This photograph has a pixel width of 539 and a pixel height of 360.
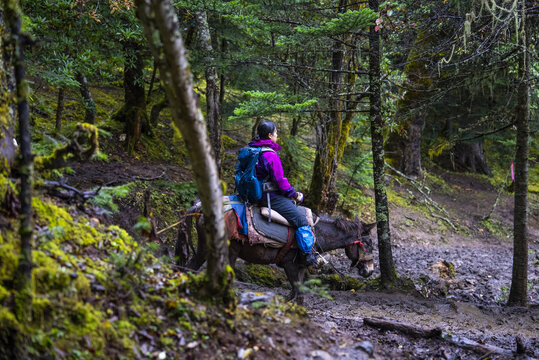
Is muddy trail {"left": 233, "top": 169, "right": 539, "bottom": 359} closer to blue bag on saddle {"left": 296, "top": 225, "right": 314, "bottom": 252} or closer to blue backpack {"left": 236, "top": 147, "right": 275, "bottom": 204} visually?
blue bag on saddle {"left": 296, "top": 225, "right": 314, "bottom": 252}

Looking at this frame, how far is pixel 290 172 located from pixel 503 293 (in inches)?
260

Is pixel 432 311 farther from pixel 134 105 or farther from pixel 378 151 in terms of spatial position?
pixel 134 105

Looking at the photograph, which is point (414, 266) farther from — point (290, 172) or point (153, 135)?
point (153, 135)

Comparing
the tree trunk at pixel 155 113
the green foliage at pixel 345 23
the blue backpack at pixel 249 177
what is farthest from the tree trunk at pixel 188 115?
the tree trunk at pixel 155 113

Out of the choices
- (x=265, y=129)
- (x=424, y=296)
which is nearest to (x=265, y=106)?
(x=265, y=129)

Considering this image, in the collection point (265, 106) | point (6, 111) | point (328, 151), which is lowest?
point (328, 151)

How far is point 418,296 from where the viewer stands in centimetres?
770

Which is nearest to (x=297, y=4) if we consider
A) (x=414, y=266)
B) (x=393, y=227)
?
(x=414, y=266)

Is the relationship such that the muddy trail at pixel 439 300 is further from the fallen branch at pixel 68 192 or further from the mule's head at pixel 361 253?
the fallen branch at pixel 68 192

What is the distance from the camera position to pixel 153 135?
11.8m

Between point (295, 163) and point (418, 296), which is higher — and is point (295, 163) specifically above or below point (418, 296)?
above

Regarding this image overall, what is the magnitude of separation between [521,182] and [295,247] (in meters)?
4.43

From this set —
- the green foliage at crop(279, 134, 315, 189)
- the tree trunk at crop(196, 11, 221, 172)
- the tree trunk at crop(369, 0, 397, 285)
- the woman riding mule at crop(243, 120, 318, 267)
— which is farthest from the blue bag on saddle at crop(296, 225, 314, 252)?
the green foliage at crop(279, 134, 315, 189)

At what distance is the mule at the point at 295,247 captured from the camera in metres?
6.14
